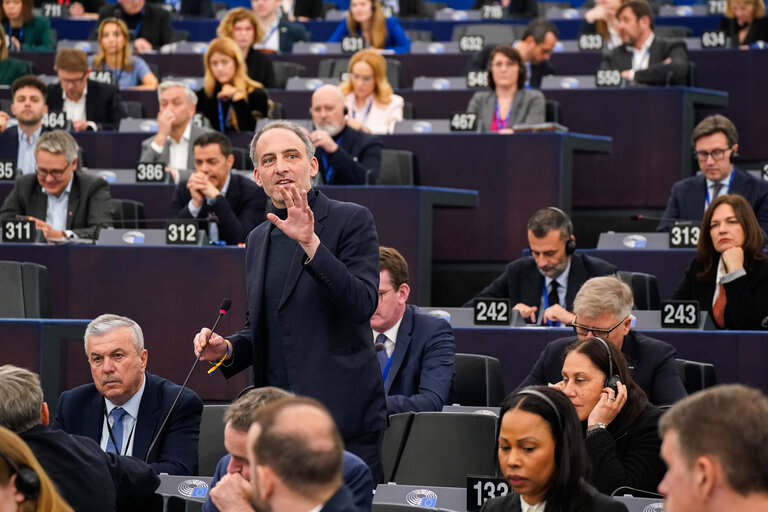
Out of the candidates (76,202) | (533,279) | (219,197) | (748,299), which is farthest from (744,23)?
(76,202)

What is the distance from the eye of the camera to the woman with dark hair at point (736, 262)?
16.9 ft

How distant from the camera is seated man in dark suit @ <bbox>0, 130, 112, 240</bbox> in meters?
6.13

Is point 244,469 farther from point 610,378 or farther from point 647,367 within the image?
point 647,367

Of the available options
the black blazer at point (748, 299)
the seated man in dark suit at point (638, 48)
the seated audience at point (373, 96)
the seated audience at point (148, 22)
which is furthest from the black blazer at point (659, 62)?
the seated audience at point (148, 22)

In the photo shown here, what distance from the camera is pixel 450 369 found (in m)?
4.56

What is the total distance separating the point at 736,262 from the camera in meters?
5.19

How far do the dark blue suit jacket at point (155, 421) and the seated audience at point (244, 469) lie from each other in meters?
1.03

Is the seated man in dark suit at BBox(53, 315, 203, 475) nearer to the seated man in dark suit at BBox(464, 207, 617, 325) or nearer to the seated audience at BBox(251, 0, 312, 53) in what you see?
the seated man in dark suit at BBox(464, 207, 617, 325)

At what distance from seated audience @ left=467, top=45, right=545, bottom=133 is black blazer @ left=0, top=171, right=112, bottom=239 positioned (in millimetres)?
2219

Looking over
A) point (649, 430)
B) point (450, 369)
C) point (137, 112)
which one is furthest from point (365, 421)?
point (137, 112)

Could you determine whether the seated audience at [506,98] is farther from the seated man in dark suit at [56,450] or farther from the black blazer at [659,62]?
the seated man in dark suit at [56,450]

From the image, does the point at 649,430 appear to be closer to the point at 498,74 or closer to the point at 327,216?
the point at 327,216

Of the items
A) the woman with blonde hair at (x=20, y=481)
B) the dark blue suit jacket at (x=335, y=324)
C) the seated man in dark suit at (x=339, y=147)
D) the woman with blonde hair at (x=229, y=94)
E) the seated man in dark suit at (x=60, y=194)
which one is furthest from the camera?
the woman with blonde hair at (x=229, y=94)

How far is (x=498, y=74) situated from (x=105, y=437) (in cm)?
398
